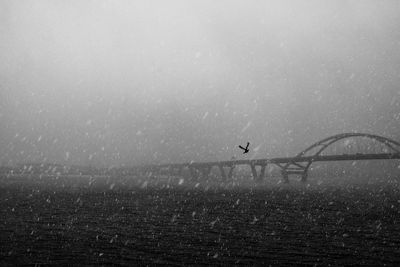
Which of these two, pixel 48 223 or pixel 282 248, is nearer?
pixel 282 248

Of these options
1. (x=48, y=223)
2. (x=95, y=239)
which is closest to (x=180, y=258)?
(x=95, y=239)

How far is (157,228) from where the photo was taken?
33.4 m

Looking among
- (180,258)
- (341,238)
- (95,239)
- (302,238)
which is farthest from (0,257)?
(341,238)

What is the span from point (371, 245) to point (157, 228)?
17.6 meters

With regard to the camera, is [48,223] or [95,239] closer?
[95,239]

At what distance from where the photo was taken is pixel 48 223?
35469mm

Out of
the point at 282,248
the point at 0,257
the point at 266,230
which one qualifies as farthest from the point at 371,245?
the point at 0,257

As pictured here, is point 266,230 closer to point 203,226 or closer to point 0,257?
point 203,226

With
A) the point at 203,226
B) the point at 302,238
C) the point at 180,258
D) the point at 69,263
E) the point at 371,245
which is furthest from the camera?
the point at 203,226

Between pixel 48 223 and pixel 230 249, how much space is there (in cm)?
1994

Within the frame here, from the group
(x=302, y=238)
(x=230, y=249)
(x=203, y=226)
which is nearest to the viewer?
(x=230, y=249)

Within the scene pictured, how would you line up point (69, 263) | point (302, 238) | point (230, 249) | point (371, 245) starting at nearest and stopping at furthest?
point (69, 263)
point (230, 249)
point (371, 245)
point (302, 238)

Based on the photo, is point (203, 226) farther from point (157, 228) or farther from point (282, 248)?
point (282, 248)

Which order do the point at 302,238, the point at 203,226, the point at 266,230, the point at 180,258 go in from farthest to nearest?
the point at 203,226 → the point at 266,230 → the point at 302,238 → the point at 180,258
